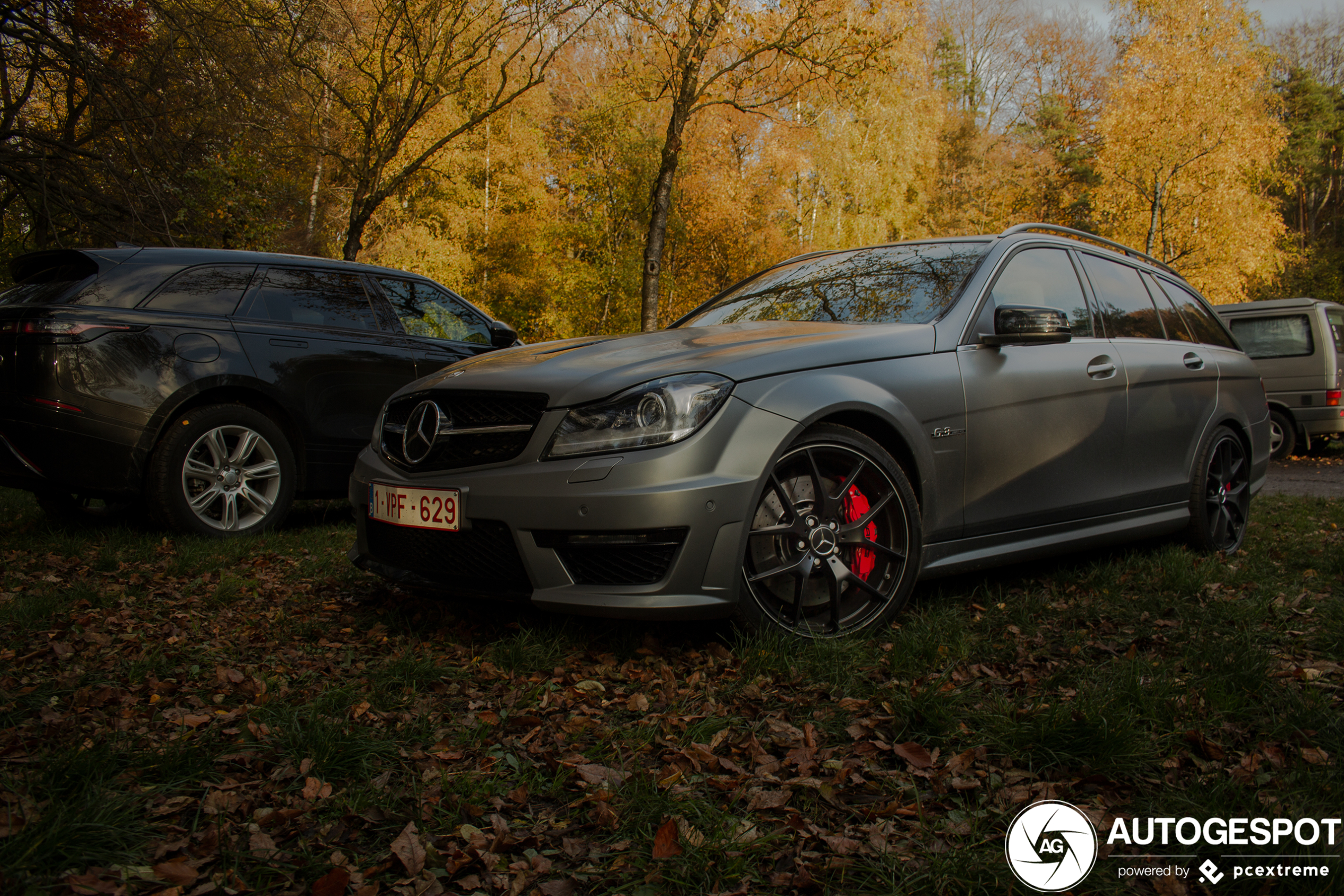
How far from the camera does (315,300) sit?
5738mm

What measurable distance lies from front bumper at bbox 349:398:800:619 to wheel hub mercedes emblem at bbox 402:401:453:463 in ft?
1.00

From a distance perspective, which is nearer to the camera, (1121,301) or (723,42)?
(1121,301)

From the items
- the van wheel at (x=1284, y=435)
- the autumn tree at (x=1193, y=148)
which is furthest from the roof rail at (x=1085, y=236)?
the autumn tree at (x=1193, y=148)

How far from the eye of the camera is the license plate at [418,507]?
9.78 feet

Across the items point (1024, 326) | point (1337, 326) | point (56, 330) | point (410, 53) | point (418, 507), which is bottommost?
point (418, 507)

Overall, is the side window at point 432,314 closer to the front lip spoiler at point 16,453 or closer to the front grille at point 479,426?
the front lip spoiler at point 16,453

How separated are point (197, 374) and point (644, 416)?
330 centimetres

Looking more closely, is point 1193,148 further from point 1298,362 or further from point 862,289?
point 862,289

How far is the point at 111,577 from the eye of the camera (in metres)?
4.09

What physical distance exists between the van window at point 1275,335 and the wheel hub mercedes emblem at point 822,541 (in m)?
10.9

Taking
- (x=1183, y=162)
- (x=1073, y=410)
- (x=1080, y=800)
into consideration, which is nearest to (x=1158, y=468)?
(x=1073, y=410)

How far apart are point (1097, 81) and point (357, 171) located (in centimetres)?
3973

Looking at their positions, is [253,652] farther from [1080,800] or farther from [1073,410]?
[1073,410]

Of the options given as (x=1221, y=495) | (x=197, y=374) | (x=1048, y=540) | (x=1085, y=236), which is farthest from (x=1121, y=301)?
(x=197, y=374)
